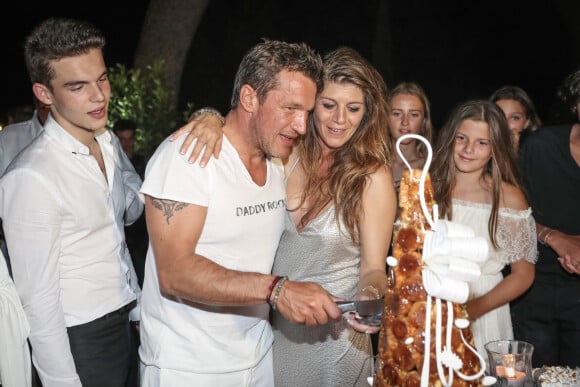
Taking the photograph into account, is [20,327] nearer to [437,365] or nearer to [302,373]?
[302,373]

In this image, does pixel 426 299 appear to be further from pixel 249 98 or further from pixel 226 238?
pixel 249 98

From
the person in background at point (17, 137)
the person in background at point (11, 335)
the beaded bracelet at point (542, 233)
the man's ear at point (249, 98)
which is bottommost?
the person in background at point (11, 335)

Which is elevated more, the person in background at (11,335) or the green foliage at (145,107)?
the green foliage at (145,107)

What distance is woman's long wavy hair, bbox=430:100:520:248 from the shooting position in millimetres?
3020

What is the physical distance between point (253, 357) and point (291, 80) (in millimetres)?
916

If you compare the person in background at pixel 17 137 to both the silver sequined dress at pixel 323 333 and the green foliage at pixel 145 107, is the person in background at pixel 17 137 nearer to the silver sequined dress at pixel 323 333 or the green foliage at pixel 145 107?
the silver sequined dress at pixel 323 333

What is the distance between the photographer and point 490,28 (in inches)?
445

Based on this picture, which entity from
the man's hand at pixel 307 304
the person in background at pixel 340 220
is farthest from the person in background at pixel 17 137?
the man's hand at pixel 307 304

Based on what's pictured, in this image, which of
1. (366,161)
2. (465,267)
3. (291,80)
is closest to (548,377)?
(465,267)

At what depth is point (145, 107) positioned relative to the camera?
722cm

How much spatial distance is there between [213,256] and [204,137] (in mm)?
377

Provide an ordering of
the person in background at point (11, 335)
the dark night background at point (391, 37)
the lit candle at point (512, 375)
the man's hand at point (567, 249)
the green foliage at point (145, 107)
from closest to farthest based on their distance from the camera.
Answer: the lit candle at point (512, 375) → the person in background at point (11, 335) → the man's hand at point (567, 249) → the green foliage at point (145, 107) → the dark night background at point (391, 37)

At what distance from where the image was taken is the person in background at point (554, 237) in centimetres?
312

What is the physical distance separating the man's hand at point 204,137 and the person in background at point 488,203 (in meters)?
1.36
